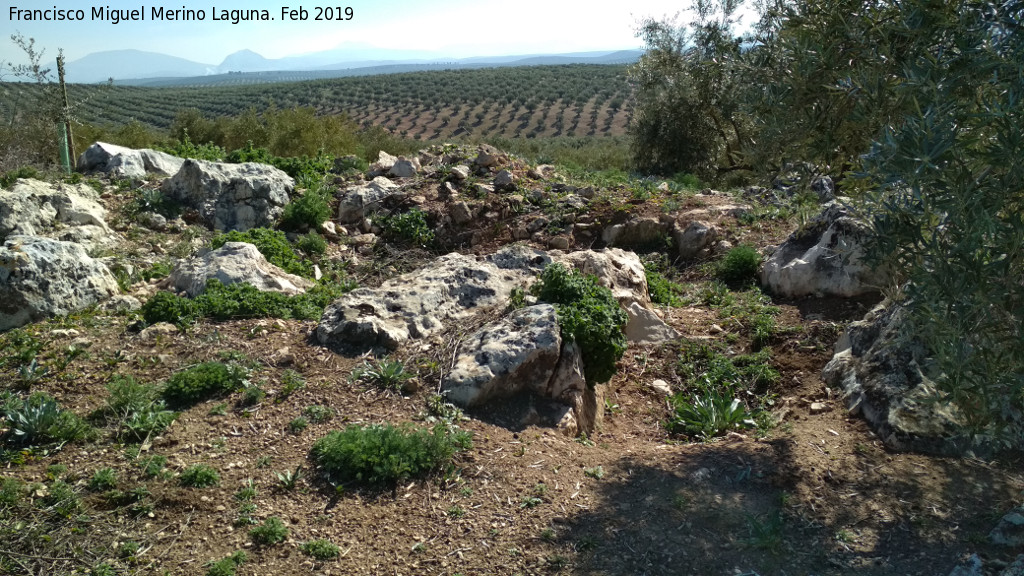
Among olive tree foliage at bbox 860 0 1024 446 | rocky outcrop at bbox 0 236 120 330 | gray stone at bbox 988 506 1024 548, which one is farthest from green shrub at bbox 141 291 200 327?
gray stone at bbox 988 506 1024 548

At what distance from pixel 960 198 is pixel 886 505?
2109mm

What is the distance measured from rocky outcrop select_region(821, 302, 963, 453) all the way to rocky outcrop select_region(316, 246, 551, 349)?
3013 mm

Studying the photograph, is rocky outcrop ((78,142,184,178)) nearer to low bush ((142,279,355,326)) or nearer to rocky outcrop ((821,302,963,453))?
low bush ((142,279,355,326))

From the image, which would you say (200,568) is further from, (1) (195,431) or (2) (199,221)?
(2) (199,221)

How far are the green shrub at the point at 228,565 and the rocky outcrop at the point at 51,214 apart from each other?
598 cm

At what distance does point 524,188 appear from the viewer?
10422 millimetres

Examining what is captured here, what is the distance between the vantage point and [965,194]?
9.29 ft

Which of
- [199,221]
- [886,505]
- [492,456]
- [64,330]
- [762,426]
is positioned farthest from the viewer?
[199,221]

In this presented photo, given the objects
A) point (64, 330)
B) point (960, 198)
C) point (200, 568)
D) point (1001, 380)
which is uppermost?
point (960, 198)

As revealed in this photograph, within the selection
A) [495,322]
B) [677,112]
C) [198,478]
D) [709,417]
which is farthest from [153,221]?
[677,112]

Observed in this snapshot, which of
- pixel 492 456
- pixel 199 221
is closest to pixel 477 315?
pixel 492 456

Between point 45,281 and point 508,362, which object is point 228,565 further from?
point 45,281

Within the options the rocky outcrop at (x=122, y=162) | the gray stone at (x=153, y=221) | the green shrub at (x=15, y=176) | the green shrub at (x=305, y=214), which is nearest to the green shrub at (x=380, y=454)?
the green shrub at (x=305, y=214)

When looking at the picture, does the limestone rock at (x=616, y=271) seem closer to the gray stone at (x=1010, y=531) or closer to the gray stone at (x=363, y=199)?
the gray stone at (x=363, y=199)
